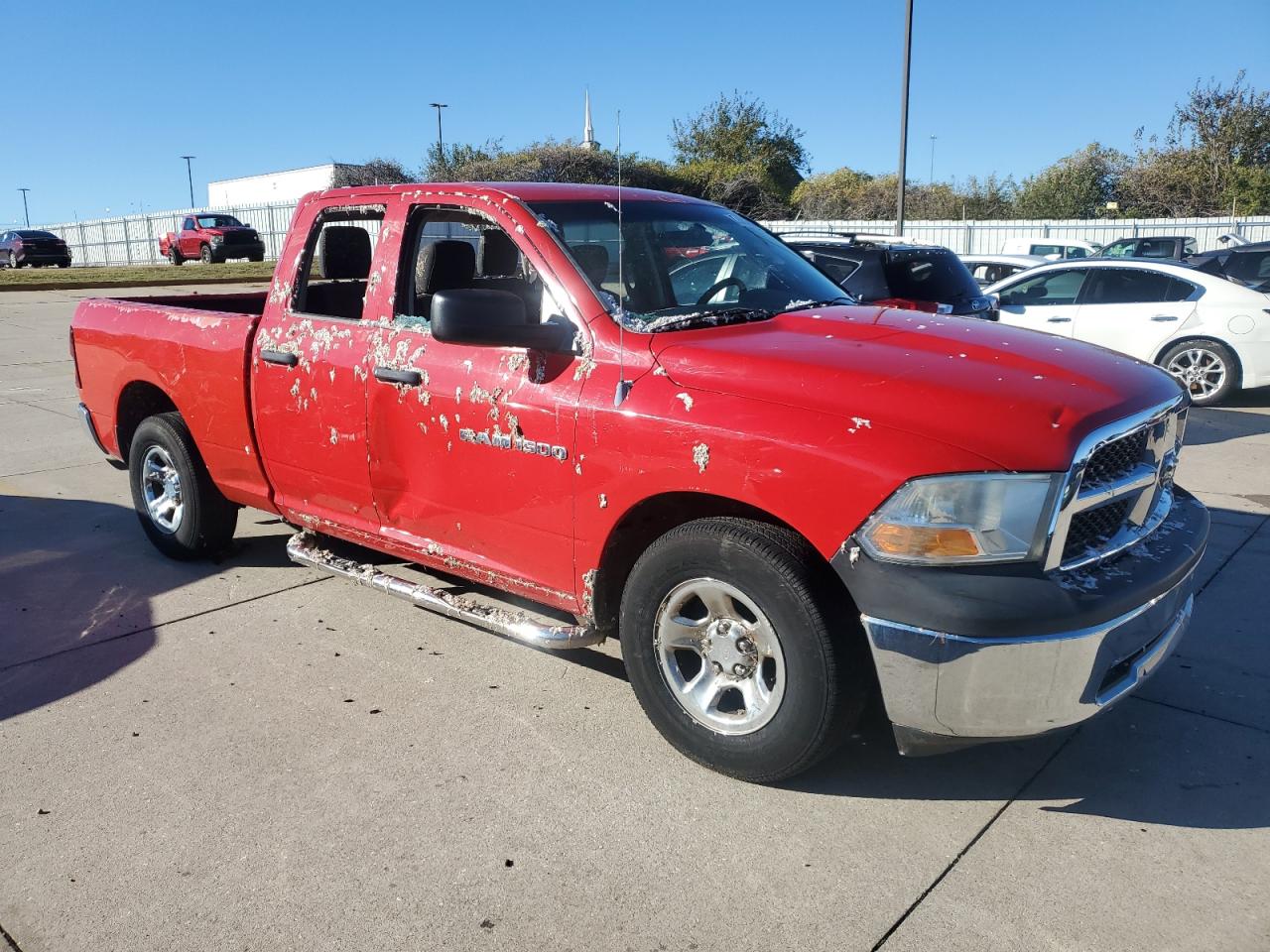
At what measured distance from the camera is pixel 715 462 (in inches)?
125

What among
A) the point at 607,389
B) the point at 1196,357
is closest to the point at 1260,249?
the point at 1196,357

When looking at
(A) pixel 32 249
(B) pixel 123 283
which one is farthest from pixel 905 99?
(A) pixel 32 249

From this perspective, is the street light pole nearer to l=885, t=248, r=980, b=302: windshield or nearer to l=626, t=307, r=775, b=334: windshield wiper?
l=885, t=248, r=980, b=302: windshield

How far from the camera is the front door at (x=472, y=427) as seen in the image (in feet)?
12.1

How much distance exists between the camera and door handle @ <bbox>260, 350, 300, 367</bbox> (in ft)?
15.0

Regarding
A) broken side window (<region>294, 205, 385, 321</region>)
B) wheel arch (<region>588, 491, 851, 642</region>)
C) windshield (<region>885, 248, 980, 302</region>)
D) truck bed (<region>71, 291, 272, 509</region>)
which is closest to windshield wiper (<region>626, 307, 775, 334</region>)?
wheel arch (<region>588, 491, 851, 642</region>)

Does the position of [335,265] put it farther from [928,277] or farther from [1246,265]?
[1246,265]

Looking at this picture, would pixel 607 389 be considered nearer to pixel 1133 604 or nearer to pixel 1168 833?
pixel 1133 604

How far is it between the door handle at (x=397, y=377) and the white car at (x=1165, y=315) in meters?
8.11

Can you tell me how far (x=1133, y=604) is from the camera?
2967mm

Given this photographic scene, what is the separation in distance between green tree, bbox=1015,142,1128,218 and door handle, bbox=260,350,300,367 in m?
44.2

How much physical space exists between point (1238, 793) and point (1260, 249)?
36.3ft

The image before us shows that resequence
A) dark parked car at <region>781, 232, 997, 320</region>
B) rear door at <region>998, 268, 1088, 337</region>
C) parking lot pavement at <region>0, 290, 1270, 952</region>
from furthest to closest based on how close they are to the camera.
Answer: rear door at <region>998, 268, 1088, 337</region> → dark parked car at <region>781, 232, 997, 320</region> → parking lot pavement at <region>0, 290, 1270, 952</region>

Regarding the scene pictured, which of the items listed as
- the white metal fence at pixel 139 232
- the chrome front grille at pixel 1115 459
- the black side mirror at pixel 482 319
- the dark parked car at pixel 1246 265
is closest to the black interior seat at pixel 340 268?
the black side mirror at pixel 482 319
